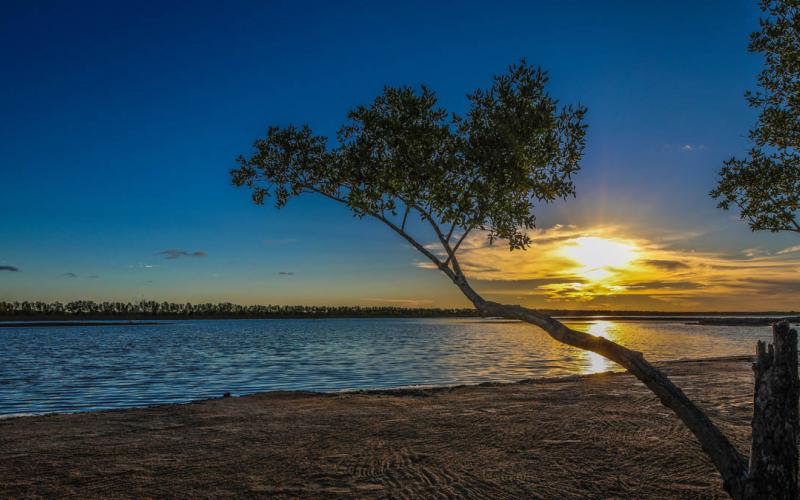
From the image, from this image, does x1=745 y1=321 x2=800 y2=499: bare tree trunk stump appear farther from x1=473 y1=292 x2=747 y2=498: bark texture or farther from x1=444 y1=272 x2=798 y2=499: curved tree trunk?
x1=473 y1=292 x2=747 y2=498: bark texture

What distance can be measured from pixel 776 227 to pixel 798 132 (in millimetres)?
3235

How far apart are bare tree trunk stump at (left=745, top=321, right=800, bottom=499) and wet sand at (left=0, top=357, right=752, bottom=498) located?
2953 millimetres

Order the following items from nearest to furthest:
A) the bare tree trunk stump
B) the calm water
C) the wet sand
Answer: the bare tree trunk stump, the wet sand, the calm water

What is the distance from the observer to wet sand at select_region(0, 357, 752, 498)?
11.1 m

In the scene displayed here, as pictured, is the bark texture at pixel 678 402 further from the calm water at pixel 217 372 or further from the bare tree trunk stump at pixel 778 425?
the calm water at pixel 217 372

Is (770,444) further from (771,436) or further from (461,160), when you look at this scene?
(461,160)

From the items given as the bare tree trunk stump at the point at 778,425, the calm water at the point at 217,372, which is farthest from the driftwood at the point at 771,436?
the calm water at the point at 217,372

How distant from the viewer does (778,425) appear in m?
7.87

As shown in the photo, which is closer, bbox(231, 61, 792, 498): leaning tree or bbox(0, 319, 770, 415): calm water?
bbox(231, 61, 792, 498): leaning tree

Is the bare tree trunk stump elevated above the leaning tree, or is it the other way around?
the leaning tree

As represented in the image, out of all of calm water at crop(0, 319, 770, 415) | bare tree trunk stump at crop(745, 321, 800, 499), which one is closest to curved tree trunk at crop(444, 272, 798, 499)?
bare tree trunk stump at crop(745, 321, 800, 499)

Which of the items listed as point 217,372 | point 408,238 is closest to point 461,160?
point 408,238

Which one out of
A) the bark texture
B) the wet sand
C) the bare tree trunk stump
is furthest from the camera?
the wet sand

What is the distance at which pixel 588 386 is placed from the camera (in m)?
24.5
